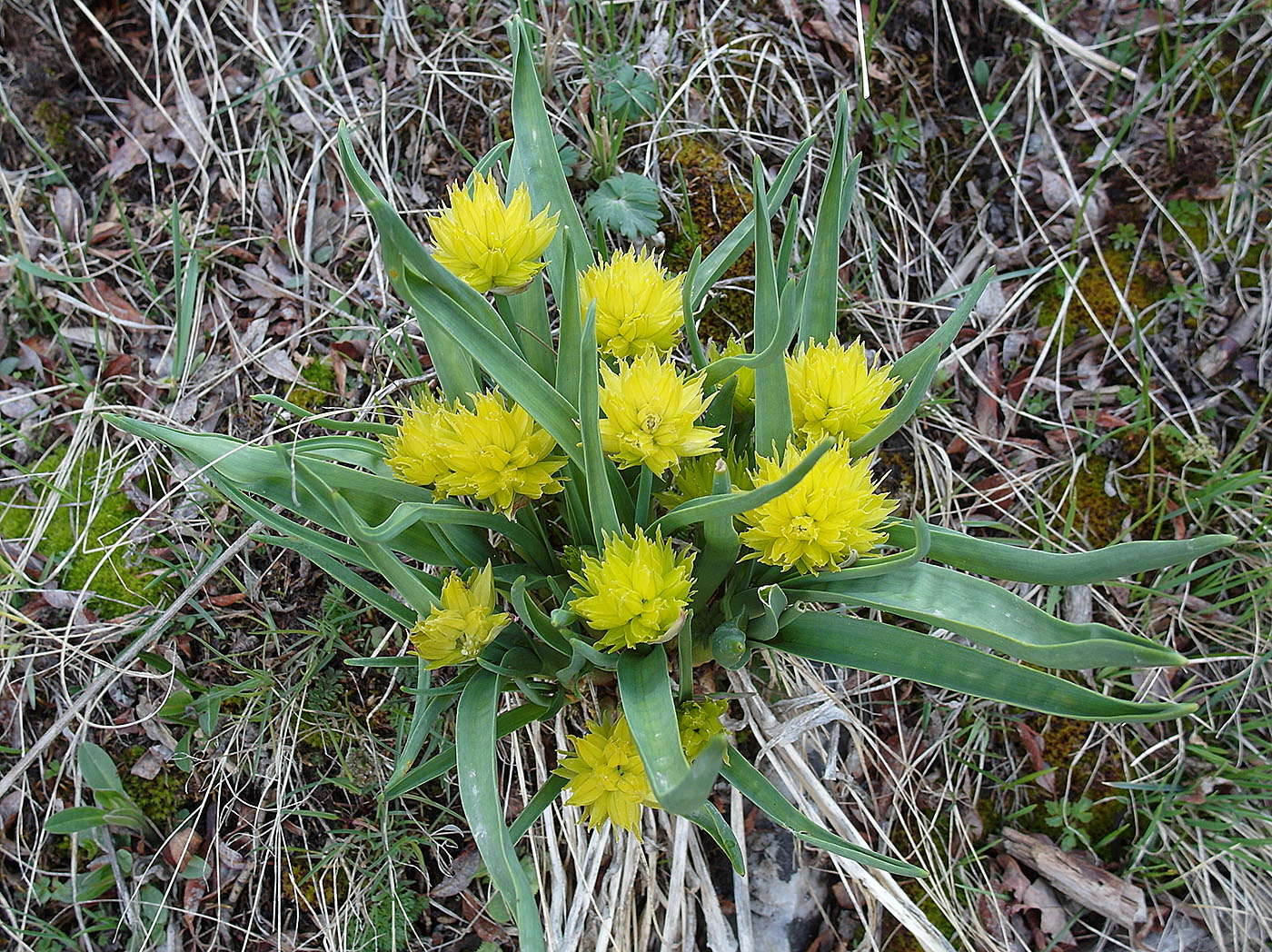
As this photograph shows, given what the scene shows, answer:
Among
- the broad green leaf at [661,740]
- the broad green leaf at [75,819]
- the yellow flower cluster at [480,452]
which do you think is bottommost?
the broad green leaf at [75,819]

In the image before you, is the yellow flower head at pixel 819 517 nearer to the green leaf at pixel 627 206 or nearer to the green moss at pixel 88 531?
the green leaf at pixel 627 206

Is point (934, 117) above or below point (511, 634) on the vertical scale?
above

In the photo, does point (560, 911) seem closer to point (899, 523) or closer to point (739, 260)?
point (899, 523)

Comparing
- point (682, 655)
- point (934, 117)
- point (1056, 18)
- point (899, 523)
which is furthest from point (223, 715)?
point (1056, 18)

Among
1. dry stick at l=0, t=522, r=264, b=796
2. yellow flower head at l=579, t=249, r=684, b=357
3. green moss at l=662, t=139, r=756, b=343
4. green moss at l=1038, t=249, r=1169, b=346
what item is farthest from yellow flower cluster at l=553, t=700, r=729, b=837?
green moss at l=1038, t=249, r=1169, b=346

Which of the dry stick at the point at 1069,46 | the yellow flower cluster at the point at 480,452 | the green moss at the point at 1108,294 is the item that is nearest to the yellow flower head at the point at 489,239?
the yellow flower cluster at the point at 480,452

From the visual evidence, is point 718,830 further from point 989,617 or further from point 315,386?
point 315,386

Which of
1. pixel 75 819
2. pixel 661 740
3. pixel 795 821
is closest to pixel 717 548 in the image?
pixel 661 740
